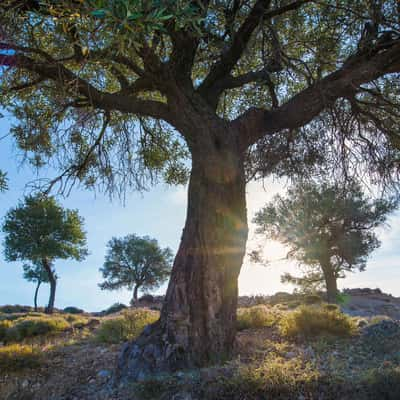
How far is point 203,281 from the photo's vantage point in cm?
417

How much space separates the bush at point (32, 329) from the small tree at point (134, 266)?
1901 cm

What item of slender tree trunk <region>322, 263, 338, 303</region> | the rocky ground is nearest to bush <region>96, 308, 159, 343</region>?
the rocky ground

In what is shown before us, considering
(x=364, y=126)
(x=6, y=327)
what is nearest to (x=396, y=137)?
(x=364, y=126)

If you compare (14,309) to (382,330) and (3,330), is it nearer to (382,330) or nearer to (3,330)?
(3,330)

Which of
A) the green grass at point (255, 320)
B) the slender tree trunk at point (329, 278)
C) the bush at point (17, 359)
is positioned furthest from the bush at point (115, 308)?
the bush at point (17, 359)

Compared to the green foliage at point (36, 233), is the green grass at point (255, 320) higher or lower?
A: lower

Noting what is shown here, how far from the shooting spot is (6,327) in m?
8.97

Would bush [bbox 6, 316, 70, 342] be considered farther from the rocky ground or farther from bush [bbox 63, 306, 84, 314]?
bush [bbox 63, 306, 84, 314]

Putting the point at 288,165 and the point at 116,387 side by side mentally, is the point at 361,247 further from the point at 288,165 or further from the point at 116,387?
the point at 116,387

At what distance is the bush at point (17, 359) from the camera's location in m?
4.60

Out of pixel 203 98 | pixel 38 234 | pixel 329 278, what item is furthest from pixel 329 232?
pixel 38 234

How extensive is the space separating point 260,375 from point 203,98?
3940 millimetres

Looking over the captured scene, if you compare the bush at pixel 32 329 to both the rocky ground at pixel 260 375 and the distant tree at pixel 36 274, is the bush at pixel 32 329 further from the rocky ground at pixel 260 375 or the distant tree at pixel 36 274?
the distant tree at pixel 36 274

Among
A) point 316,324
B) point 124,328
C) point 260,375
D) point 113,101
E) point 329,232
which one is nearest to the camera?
point 260,375
